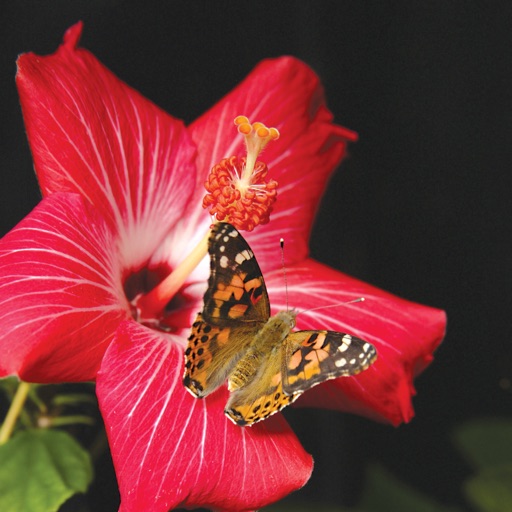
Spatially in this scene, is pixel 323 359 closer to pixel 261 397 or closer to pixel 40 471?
pixel 261 397

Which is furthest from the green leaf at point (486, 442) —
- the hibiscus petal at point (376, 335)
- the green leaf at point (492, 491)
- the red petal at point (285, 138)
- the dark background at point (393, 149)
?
the red petal at point (285, 138)

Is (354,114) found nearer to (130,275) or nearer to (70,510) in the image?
(130,275)

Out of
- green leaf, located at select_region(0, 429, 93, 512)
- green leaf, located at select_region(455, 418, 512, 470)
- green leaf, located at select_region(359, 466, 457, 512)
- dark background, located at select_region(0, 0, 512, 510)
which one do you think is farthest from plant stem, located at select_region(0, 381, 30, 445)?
green leaf, located at select_region(455, 418, 512, 470)

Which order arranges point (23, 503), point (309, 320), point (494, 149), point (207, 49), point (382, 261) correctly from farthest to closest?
point (382, 261), point (494, 149), point (207, 49), point (309, 320), point (23, 503)

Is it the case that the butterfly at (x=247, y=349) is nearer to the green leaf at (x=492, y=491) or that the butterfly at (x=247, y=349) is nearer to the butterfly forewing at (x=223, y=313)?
the butterfly forewing at (x=223, y=313)

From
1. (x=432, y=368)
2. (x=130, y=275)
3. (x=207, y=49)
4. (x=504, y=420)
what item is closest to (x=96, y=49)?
(x=207, y=49)
